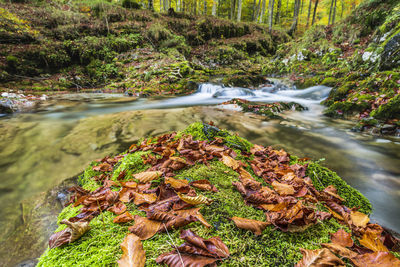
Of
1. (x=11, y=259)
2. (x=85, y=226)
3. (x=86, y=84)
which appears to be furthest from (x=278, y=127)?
(x=86, y=84)

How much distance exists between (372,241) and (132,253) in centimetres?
146

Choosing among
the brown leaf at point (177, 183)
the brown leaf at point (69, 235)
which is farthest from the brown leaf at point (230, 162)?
the brown leaf at point (69, 235)

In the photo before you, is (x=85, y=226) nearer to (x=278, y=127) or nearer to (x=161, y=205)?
(x=161, y=205)

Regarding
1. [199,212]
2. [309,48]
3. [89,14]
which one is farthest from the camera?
[89,14]

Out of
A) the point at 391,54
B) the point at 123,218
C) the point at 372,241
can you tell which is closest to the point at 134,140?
the point at 123,218

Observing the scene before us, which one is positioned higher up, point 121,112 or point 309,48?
point 309,48

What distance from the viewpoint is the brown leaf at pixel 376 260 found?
2.95 ft

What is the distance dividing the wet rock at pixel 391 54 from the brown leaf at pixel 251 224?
9152 millimetres

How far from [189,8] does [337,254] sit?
41.0 metres

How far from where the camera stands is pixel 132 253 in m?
0.88

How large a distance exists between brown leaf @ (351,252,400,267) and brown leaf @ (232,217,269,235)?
0.45 meters

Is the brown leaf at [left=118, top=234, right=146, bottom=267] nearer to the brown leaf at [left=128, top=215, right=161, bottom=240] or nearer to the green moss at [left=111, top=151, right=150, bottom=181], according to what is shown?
the brown leaf at [left=128, top=215, right=161, bottom=240]

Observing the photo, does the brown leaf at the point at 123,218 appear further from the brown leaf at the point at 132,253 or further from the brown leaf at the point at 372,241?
the brown leaf at the point at 372,241

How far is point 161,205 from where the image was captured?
122cm
